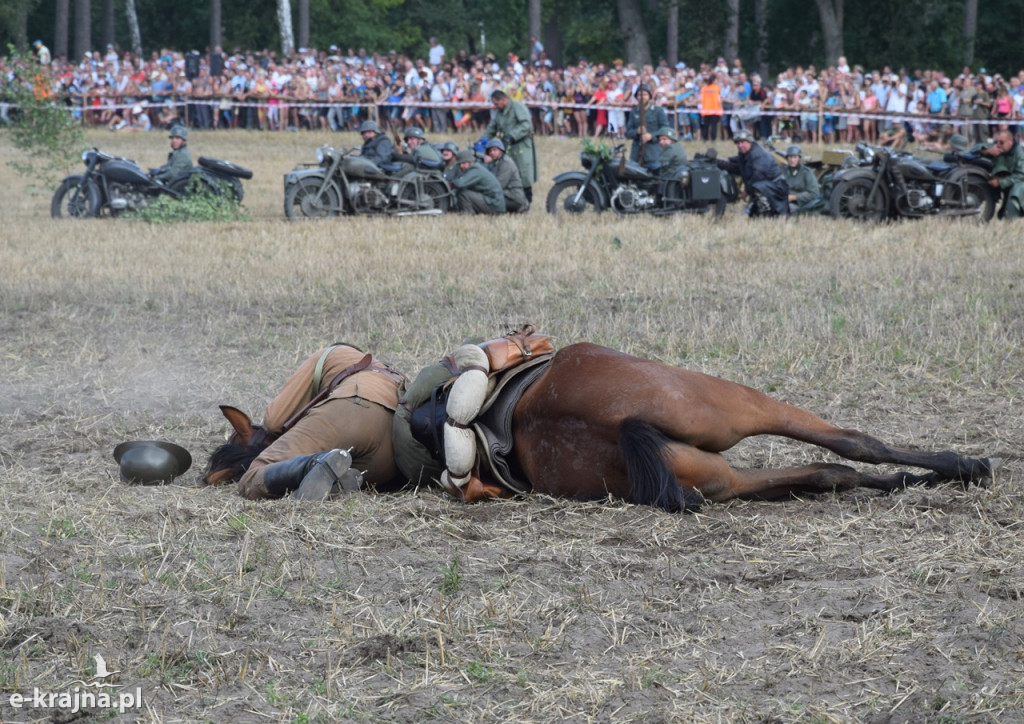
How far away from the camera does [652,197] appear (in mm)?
16234

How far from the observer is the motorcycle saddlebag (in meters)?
15.7

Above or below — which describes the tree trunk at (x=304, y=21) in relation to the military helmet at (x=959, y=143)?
above

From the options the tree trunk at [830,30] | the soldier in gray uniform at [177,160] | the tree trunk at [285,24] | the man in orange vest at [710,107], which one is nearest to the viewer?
the soldier in gray uniform at [177,160]

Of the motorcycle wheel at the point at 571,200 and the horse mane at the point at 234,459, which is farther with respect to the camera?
the motorcycle wheel at the point at 571,200

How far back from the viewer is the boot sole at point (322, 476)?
4.71 metres

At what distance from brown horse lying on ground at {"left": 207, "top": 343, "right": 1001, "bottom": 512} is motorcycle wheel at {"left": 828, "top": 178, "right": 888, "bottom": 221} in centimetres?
1039

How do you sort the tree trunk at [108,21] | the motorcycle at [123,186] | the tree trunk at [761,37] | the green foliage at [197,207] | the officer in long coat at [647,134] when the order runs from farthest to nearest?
the tree trunk at [108,21] → the tree trunk at [761,37] → the officer in long coat at [647,134] → the motorcycle at [123,186] → the green foliage at [197,207]

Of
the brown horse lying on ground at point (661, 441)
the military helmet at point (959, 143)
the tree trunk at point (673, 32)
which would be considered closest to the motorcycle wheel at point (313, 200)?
the military helmet at point (959, 143)

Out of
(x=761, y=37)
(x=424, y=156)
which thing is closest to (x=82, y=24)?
(x=761, y=37)

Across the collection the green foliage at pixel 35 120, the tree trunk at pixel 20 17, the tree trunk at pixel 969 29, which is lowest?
the green foliage at pixel 35 120

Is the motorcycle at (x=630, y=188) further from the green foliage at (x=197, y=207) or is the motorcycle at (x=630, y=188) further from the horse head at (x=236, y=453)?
the horse head at (x=236, y=453)

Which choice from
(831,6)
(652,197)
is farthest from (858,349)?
(831,6)

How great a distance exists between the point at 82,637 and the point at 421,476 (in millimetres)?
1913

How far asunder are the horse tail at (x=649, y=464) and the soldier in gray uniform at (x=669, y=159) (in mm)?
12157
